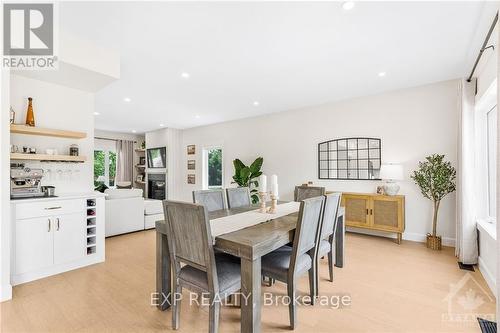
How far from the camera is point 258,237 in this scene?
1673mm

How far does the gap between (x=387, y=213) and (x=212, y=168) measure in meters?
4.95

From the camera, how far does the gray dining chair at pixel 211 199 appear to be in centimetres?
265

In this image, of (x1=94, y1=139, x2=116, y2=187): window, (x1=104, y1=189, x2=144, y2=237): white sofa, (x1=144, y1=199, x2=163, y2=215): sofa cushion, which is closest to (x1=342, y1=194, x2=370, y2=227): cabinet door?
(x1=144, y1=199, x2=163, y2=215): sofa cushion

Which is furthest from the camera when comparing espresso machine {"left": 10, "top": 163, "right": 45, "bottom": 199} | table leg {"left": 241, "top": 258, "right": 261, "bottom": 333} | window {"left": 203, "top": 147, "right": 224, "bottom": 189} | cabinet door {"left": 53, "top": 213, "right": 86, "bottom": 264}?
window {"left": 203, "top": 147, "right": 224, "bottom": 189}

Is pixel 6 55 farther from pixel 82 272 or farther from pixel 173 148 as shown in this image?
pixel 173 148

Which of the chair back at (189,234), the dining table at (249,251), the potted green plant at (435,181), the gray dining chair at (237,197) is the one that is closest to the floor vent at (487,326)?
the dining table at (249,251)

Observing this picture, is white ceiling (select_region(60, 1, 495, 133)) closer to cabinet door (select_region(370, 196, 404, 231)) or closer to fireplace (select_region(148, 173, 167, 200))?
cabinet door (select_region(370, 196, 404, 231))

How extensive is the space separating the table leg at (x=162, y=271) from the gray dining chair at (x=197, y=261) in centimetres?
31

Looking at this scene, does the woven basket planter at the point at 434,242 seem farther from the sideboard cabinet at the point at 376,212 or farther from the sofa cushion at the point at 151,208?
Answer: the sofa cushion at the point at 151,208

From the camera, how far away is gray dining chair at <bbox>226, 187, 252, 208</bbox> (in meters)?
3.05

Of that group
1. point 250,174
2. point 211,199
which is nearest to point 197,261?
point 211,199

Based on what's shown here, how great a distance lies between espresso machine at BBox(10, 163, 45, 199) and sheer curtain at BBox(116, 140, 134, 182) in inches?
231

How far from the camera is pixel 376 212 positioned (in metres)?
3.99

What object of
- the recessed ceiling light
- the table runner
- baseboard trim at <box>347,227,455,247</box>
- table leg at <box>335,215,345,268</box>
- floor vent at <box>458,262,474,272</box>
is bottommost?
floor vent at <box>458,262,474,272</box>
